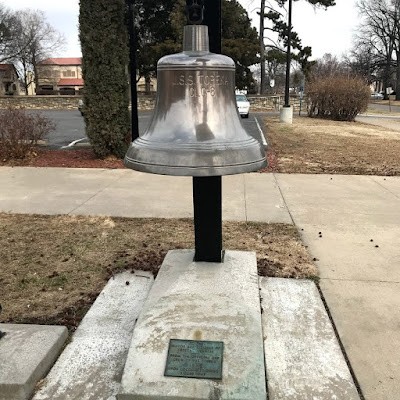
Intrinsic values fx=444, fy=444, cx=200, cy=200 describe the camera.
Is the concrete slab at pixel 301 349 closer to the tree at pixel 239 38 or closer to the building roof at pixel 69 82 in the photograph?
the tree at pixel 239 38


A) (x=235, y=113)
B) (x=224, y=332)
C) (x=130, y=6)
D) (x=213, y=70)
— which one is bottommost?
(x=224, y=332)

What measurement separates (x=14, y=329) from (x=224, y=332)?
1375mm

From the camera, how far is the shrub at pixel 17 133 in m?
9.28

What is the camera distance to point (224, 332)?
2.48 metres

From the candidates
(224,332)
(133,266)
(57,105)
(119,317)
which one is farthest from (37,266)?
(57,105)

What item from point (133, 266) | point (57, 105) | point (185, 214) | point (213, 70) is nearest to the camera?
point (213, 70)

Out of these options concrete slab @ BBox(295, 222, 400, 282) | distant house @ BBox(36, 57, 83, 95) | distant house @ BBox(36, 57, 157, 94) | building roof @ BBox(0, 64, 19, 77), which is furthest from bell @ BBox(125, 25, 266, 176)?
building roof @ BBox(0, 64, 19, 77)

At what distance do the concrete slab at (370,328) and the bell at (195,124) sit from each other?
1.49 metres

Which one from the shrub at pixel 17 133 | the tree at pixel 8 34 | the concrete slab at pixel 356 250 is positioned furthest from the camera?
the tree at pixel 8 34

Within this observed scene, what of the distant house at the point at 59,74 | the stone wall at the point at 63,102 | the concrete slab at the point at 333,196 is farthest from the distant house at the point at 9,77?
the concrete slab at the point at 333,196

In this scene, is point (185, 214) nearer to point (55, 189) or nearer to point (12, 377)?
point (55, 189)

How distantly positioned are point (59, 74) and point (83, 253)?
84.6 m

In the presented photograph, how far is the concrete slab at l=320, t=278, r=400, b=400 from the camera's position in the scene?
259 centimetres

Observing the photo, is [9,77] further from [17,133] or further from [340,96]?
[17,133]
